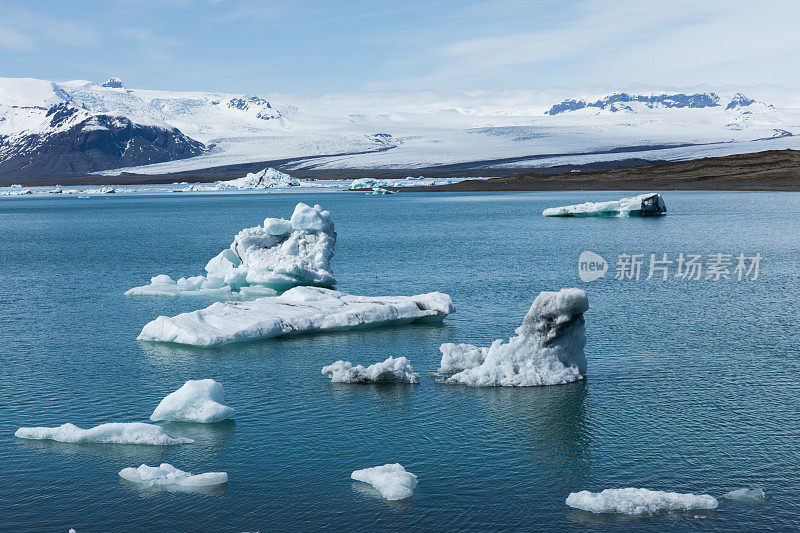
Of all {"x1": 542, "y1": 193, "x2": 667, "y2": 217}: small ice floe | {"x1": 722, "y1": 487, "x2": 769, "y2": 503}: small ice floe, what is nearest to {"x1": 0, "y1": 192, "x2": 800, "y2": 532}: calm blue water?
{"x1": 722, "y1": 487, "x2": 769, "y2": 503}: small ice floe

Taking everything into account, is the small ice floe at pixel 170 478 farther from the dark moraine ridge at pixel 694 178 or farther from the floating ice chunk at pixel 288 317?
the dark moraine ridge at pixel 694 178

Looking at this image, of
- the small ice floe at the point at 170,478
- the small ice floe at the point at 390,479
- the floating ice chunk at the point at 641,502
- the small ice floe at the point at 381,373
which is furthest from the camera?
the small ice floe at the point at 381,373

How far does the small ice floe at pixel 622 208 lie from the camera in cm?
5788

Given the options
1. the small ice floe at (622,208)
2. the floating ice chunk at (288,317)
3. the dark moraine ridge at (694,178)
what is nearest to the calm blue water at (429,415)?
the floating ice chunk at (288,317)

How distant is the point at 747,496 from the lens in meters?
10.2

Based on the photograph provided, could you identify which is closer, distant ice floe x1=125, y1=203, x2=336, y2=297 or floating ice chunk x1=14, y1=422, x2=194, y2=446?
floating ice chunk x1=14, y1=422, x2=194, y2=446

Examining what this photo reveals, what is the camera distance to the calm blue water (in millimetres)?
10219

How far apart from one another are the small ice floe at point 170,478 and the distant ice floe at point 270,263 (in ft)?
48.3

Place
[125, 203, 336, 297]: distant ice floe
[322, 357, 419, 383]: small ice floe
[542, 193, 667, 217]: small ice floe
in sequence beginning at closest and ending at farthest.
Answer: [322, 357, 419, 383]: small ice floe, [125, 203, 336, 297]: distant ice floe, [542, 193, 667, 217]: small ice floe

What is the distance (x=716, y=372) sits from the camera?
16.2m

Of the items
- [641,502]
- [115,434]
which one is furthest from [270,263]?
[641,502]

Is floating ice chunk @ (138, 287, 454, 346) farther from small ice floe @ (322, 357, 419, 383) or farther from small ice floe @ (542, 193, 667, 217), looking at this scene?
small ice floe @ (542, 193, 667, 217)

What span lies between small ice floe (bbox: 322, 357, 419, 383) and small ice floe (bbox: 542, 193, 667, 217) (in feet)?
146

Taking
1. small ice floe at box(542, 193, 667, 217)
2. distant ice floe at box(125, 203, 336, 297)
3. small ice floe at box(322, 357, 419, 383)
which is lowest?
small ice floe at box(322, 357, 419, 383)
